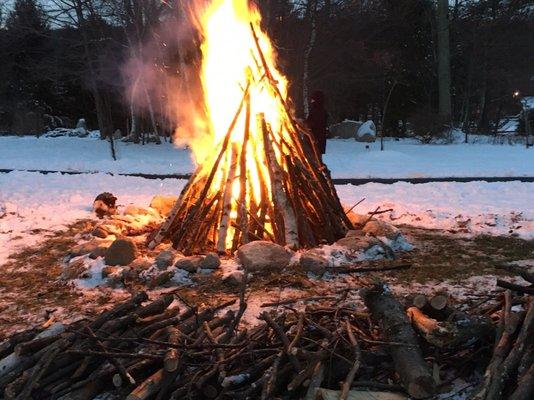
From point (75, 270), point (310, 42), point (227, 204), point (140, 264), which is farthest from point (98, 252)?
point (310, 42)

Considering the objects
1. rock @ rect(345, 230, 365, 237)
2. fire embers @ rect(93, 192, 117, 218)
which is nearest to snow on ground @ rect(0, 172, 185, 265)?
fire embers @ rect(93, 192, 117, 218)

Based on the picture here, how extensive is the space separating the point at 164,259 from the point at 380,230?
2688 millimetres

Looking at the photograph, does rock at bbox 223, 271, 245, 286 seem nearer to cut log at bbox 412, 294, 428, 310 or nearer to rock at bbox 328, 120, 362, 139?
cut log at bbox 412, 294, 428, 310

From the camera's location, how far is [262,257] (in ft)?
18.3

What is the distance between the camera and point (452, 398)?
309cm

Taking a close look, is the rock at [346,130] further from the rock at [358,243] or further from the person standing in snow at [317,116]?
the rock at [358,243]

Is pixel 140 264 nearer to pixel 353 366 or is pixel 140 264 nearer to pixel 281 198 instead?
pixel 281 198

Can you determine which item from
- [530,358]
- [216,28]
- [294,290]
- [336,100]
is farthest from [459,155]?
[530,358]

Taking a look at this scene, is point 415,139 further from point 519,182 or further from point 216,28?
point 216,28

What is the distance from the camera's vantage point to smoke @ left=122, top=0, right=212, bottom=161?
2014 cm

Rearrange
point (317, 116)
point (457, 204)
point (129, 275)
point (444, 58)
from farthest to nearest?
1. point (444, 58)
2. point (317, 116)
3. point (457, 204)
4. point (129, 275)

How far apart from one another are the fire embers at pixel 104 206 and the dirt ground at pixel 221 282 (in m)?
1.87

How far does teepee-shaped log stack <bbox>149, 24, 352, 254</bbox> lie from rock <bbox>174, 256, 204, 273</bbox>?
1.78 ft

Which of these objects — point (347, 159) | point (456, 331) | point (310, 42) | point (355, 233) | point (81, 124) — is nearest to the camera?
point (456, 331)
